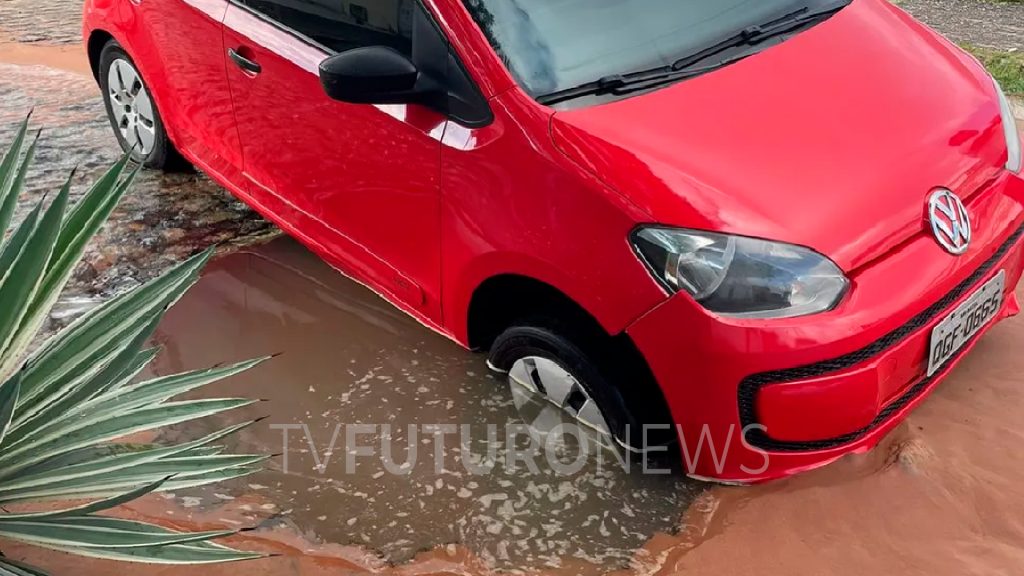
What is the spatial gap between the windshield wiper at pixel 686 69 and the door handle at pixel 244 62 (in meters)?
1.35

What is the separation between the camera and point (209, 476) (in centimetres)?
223

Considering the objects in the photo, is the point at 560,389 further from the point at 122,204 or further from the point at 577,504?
the point at 122,204

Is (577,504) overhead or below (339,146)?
below

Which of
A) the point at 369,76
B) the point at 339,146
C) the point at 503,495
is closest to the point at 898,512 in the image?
the point at 503,495

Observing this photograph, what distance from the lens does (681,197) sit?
2.32 meters

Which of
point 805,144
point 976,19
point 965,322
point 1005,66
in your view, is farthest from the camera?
point 976,19

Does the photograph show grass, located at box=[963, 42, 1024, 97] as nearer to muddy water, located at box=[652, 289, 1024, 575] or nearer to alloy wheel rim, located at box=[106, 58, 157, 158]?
muddy water, located at box=[652, 289, 1024, 575]

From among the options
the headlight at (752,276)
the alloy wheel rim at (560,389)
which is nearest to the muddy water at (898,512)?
the alloy wheel rim at (560,389)

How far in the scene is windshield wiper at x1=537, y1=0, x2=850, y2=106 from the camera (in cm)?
260

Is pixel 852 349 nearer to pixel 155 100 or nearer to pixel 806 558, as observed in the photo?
pixel 806 558

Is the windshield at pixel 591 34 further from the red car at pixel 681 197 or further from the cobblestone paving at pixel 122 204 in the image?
the cobblestone paving at pixel 122 204

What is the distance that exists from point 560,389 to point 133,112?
3.08m

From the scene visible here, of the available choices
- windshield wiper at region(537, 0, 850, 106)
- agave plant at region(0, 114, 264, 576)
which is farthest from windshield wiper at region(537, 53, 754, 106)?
agave plant at region(0, 114, 264, 576)

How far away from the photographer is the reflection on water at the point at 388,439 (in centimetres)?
267
